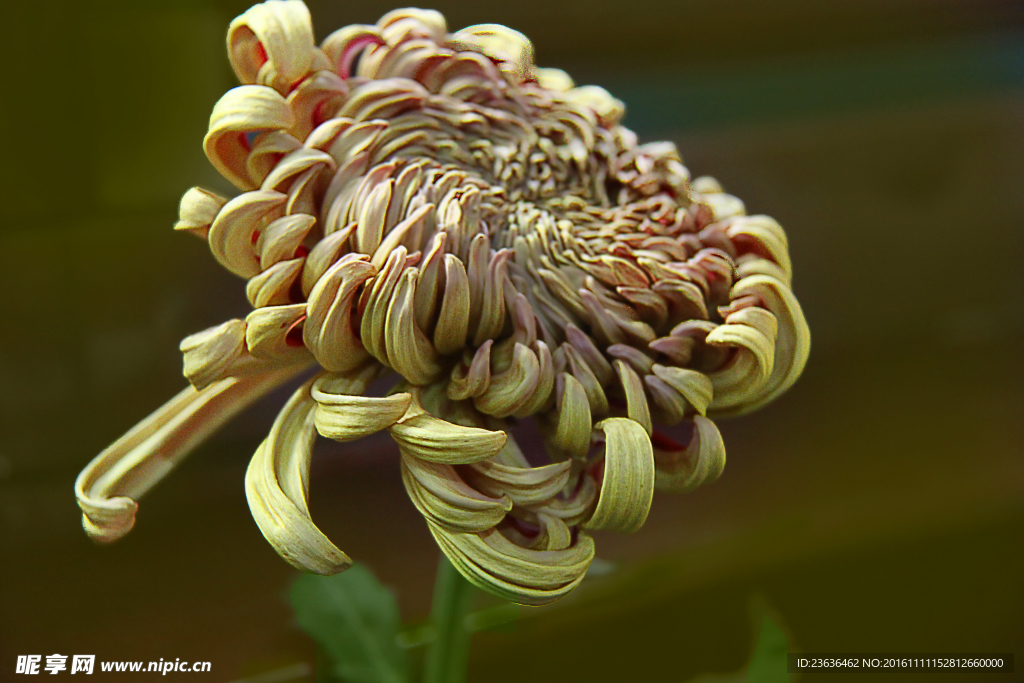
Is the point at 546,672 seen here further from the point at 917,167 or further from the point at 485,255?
the point at 917,167

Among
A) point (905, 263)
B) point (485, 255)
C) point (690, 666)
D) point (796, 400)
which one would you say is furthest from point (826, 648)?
point (485, 255)

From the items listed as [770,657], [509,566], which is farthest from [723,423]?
[509,566]

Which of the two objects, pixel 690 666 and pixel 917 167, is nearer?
pixel 690 666

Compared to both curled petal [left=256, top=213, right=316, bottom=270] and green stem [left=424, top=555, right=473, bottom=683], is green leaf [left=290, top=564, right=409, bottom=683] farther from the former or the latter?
curled petal [left=256, top=213, right=316, bottom=270]

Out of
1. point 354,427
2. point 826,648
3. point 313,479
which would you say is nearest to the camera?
point 354,427

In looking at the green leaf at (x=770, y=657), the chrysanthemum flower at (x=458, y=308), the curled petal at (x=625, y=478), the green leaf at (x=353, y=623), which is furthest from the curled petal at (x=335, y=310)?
the green leaf at (x=770, y=657)

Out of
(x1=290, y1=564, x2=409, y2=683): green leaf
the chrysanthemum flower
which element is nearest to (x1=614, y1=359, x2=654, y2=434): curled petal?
the chrysanthemum flower

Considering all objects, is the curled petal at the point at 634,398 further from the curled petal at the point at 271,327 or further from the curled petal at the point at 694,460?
the curled petal at the point at 271,327
